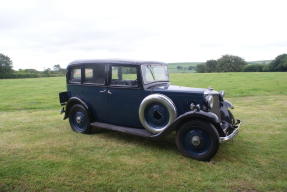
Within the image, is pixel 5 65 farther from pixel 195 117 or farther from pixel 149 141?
pixel 195 117

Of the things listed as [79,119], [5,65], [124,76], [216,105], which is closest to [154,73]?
[124,76]

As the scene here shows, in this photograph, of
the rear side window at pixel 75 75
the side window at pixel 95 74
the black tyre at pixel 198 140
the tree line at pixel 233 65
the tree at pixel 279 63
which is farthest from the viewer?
the tree line at pixel 233 65

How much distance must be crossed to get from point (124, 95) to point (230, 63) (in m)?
51.4

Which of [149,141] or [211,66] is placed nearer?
[149,141]

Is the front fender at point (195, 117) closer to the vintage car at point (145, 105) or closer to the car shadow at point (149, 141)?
the vintage car at point (145, 105)

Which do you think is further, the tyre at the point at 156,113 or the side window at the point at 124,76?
the side window at the point at 124,76

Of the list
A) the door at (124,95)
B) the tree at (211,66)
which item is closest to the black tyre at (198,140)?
the door at (124,95)

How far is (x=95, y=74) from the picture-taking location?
591 cm

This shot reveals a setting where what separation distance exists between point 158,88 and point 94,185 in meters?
2.44

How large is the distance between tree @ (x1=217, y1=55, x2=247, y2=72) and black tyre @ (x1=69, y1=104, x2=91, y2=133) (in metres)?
47.8

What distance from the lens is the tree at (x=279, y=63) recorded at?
140 feet

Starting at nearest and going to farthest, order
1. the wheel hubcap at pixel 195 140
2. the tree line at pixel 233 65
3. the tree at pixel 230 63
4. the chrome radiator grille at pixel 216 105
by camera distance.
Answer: the wheel hubcap at pixel 195 140 < the chrome radiator grille at pixel 216 105 < the tree line at pixel 233 65 < the tree at pixel 230 63

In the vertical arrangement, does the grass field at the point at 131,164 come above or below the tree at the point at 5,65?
below

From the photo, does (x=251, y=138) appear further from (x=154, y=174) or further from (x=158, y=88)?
(x=154, y=174)
